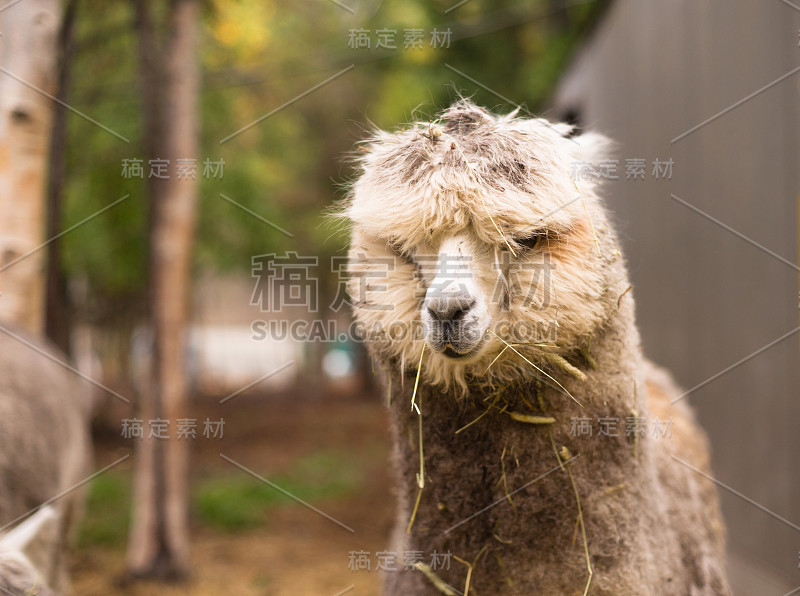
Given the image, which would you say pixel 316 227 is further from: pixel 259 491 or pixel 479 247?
pixel 259 491

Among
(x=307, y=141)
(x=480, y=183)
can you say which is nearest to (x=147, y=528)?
(x=480, y=183)

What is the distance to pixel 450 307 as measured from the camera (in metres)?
1.79

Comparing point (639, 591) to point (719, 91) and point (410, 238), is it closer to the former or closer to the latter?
point (410, 238)

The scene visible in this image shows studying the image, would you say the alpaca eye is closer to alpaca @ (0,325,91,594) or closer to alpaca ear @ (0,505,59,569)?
alpaca ear @ (0,505,59,569)

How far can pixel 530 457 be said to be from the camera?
2082mm

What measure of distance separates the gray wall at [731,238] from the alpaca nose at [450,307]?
1193 millimetres

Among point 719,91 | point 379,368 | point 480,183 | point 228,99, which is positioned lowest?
point 379,368

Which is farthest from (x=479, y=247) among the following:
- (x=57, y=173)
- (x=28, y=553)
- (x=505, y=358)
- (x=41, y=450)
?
(x=57, y=173)

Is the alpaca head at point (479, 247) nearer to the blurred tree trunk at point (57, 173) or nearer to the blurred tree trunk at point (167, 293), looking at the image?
the blurred tree trunk at point (57, 173)

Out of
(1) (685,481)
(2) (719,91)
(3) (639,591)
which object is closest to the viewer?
(3) (639,591)

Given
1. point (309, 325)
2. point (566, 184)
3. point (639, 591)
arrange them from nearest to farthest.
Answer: point (566, 184) < point (639, 591) < point (309, 325)

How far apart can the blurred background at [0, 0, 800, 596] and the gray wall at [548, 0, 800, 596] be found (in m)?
0.02

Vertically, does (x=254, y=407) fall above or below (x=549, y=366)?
below

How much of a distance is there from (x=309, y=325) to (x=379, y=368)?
1.14m
